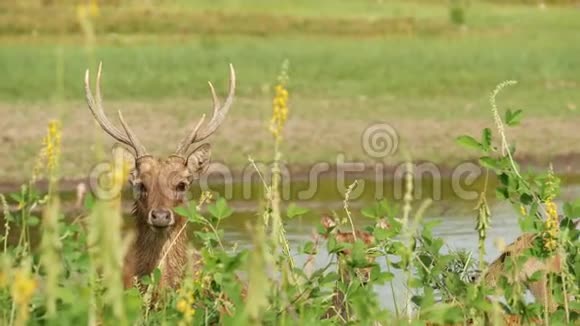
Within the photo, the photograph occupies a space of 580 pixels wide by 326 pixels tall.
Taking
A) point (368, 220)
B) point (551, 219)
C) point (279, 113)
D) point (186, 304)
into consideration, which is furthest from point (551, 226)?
point (368, 220)

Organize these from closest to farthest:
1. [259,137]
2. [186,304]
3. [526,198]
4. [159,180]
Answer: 1. [186,304]
2. [526,198]
3. [159,180]
4. [259,137]

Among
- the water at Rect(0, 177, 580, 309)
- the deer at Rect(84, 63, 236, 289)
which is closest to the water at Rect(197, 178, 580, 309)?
the water at Rect(0, 177, 580, 309)

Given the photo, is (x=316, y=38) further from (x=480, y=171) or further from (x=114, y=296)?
(x=114, y=296)

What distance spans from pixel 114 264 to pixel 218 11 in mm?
22358

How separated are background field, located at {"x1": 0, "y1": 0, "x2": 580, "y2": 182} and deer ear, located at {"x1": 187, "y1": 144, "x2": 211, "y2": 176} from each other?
1985mm

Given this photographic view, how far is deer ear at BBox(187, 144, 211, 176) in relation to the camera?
28.3ft

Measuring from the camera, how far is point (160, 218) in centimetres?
781

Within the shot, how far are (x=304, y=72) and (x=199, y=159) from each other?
11.3 metres

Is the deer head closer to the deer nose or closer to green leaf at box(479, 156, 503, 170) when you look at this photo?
the deer nose

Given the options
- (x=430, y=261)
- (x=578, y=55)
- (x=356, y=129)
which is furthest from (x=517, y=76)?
(x=430, y=261)

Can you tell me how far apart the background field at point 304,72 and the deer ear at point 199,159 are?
1.99m

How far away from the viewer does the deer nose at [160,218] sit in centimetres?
780

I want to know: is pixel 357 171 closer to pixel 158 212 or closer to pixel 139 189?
pixel 139 189

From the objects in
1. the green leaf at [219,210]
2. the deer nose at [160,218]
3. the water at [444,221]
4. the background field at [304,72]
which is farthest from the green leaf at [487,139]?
the background field at [304,72]
